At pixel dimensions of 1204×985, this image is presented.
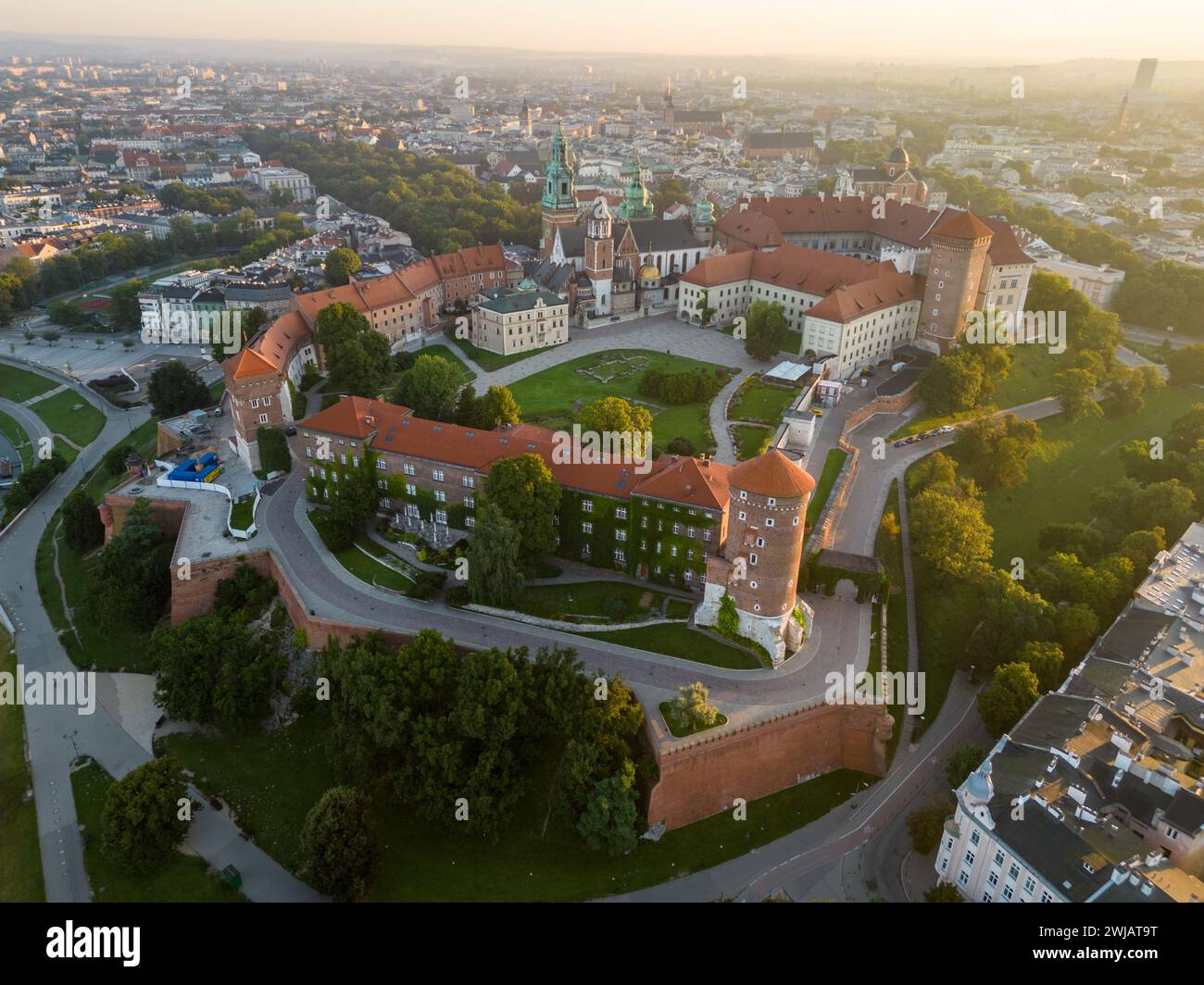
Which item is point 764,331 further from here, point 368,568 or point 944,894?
point 944,894

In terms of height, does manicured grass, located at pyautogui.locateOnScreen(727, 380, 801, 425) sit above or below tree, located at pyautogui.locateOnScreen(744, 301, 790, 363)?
below

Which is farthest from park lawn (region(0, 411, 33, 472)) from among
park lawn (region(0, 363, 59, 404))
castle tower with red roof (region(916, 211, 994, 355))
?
castle tower with red roof (region(916, 211, 994, 355))

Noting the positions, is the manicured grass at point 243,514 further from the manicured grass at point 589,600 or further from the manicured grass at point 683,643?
the manicured grass at point 683,643

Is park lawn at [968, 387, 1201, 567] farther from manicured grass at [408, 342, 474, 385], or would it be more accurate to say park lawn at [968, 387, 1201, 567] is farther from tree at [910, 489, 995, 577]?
manicured grass at [408, 342, 474, 385]

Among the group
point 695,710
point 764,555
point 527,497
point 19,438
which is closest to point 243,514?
point 527,497

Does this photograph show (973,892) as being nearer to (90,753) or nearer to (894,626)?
(894,626)

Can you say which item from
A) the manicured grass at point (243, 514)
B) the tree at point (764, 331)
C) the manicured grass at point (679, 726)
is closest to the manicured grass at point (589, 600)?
the manicured grass at point (679, 726)
